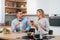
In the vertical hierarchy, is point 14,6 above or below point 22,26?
above

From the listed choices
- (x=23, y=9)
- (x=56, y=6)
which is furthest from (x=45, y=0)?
(x=23, y=9)

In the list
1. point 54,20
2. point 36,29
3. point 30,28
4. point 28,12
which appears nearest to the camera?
point 36,29

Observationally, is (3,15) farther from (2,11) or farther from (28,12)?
(28,12)

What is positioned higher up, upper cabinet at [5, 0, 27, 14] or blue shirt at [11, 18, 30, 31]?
upper cabinet at [5, 0, 27, 14]

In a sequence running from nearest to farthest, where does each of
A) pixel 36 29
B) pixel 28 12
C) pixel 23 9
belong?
pixel 36 29
pixel 28 12
pixel 23 9

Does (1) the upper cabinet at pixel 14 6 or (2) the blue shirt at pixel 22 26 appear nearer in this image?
(2) the blue shirt at pixel 22 26

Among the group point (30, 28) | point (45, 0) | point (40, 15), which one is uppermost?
point (45, 0)

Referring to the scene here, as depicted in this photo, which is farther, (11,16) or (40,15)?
(11,16)

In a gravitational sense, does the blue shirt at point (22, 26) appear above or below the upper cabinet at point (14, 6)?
below

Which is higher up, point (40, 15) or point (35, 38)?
point (40, 15)

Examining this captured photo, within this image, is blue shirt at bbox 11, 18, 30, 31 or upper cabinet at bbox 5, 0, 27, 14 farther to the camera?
upper cabinet at bbox 5, 0, 27, 14

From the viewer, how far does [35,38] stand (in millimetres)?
1954

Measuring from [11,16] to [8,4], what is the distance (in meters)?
0.29

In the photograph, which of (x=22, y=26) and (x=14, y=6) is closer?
(x=22, y=26)
